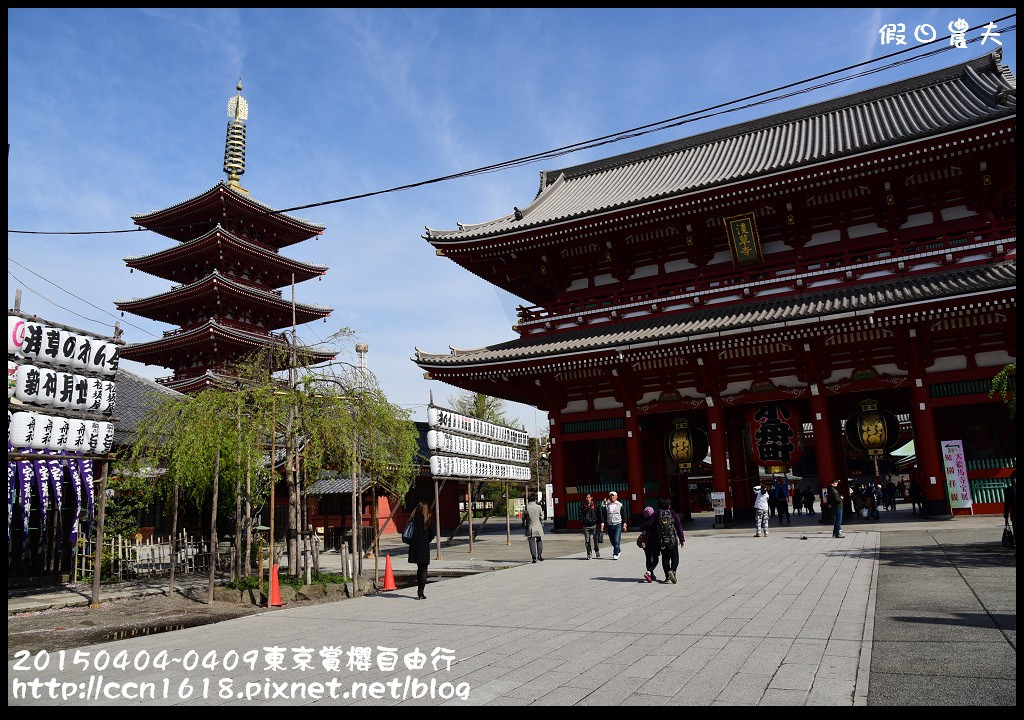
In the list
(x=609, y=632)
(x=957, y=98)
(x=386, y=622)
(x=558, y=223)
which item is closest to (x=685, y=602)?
(x=609, y=632)

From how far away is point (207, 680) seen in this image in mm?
6070

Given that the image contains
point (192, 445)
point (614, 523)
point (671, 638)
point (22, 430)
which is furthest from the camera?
point (614, 523)

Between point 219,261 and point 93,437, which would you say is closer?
point 93,437

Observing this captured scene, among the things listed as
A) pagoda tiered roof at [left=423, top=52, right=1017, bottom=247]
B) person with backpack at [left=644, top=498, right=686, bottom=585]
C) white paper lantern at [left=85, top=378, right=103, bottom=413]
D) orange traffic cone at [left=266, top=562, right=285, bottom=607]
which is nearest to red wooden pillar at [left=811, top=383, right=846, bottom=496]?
pagoda tiered roof at [left=423, top=52, right=1017, bottom=247]

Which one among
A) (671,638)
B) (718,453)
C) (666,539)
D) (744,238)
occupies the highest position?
(744,238)

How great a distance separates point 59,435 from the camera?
11516 millimetres

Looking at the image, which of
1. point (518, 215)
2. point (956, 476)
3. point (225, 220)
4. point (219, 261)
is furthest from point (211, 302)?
point (956, 476)

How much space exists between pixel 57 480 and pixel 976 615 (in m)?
13.8

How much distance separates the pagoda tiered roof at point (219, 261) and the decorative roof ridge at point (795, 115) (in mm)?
17742

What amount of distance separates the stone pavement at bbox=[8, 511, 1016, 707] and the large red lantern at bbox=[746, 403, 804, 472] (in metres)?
7.58

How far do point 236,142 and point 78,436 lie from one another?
34.6 m

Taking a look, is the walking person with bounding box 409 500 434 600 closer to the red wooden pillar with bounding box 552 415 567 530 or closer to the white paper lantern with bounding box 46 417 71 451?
the white paper lantern with bounding box 46 417 71 451

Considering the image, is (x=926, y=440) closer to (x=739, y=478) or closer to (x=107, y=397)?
(x=739, y=478)

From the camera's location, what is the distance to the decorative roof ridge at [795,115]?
78.8ft
